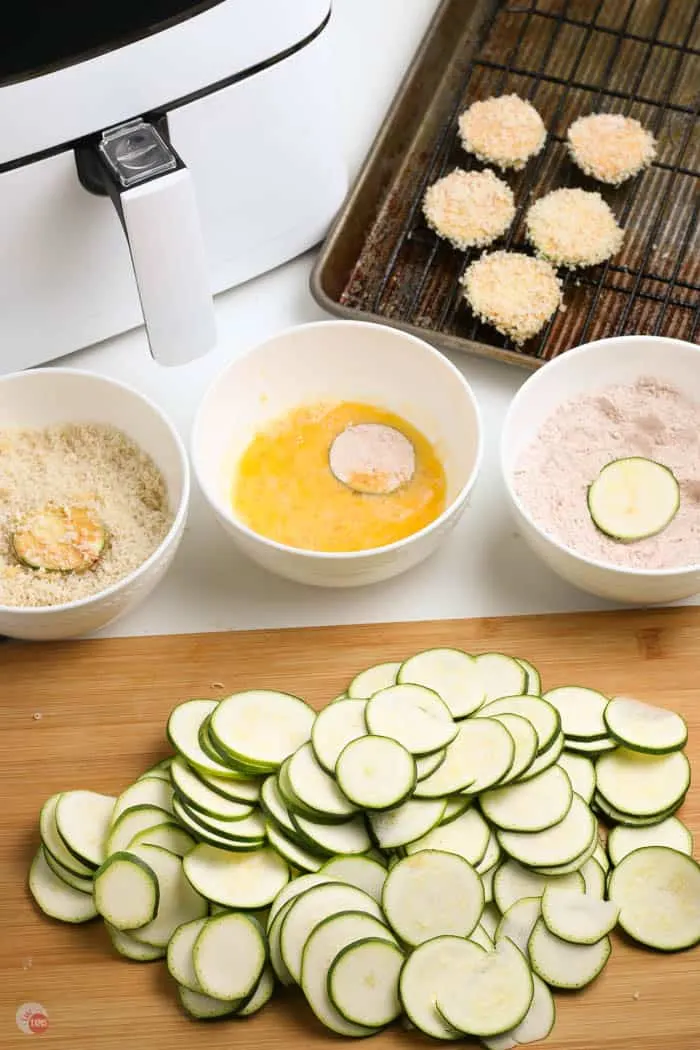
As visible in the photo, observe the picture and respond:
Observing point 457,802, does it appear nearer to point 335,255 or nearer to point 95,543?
point 95,543

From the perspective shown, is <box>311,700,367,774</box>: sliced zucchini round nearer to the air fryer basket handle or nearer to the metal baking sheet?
the air fryer basket handle

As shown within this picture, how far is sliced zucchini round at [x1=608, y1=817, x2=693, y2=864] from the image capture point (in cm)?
146

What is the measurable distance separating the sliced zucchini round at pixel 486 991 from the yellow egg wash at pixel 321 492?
1.78 ft

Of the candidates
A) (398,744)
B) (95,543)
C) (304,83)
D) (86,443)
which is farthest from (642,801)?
(304,83)

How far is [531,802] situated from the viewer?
56.8 inches

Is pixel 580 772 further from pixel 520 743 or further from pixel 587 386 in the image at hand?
pixel 587 386

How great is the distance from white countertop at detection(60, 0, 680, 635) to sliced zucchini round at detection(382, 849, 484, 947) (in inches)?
15.4

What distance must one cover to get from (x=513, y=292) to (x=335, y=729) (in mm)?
743

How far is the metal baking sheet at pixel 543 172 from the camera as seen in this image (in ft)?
6.20

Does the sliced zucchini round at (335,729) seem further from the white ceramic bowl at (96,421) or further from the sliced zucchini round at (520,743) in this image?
the white ceramic bowl at (96,421)

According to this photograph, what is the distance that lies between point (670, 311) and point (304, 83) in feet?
2.11

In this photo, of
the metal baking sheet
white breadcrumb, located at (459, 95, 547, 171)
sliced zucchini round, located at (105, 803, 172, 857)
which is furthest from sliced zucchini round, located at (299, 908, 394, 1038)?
white breadcrumb, located at (459, 95, 547, 171)

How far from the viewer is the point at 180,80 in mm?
1514

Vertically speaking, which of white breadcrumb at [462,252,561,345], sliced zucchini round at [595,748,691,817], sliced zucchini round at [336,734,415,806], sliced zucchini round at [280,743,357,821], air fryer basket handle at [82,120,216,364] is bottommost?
sliced zucchini round at [595,748,691,817]
